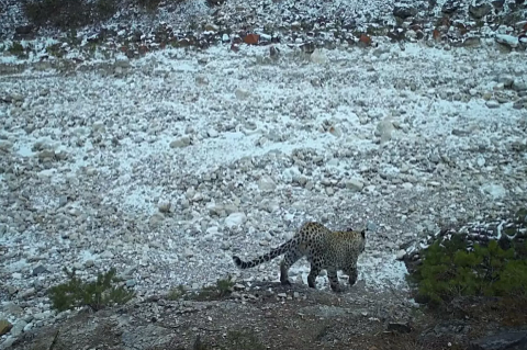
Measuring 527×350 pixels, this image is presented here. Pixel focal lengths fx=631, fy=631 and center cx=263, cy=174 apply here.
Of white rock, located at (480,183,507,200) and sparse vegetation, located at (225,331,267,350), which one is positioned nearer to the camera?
sparse vegetation, located at (225,331,267,350)

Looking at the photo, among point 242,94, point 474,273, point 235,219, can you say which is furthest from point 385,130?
point 474,273

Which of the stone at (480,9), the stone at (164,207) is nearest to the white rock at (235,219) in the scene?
the stone at (164,207)

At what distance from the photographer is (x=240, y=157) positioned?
12.9 m

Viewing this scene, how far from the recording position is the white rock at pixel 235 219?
1103 cm

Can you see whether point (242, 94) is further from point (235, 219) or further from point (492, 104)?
point (492, 104)

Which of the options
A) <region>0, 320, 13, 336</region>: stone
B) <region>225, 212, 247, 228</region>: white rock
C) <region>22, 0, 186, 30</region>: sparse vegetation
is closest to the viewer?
<region>0, 320, 13, 336</region>: stone

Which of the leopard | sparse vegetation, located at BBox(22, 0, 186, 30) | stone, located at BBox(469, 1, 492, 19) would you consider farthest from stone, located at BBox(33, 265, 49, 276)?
stone, located at BBox(469, 1, 492, 19)

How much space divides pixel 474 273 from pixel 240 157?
5.84 meters

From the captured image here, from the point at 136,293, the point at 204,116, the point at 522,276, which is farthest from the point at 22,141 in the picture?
the point at 522,276

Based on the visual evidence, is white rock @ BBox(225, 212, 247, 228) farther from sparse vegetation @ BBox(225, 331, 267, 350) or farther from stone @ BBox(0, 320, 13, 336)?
stone @ BBox(0, 320, 13, 336)

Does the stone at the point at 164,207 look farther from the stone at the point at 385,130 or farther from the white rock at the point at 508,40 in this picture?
the white rock at the point at 508,40

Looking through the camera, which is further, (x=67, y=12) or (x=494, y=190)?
(x=67, y=12)

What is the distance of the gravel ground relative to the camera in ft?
34.4

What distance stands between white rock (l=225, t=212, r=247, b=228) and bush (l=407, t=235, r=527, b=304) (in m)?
3.34
